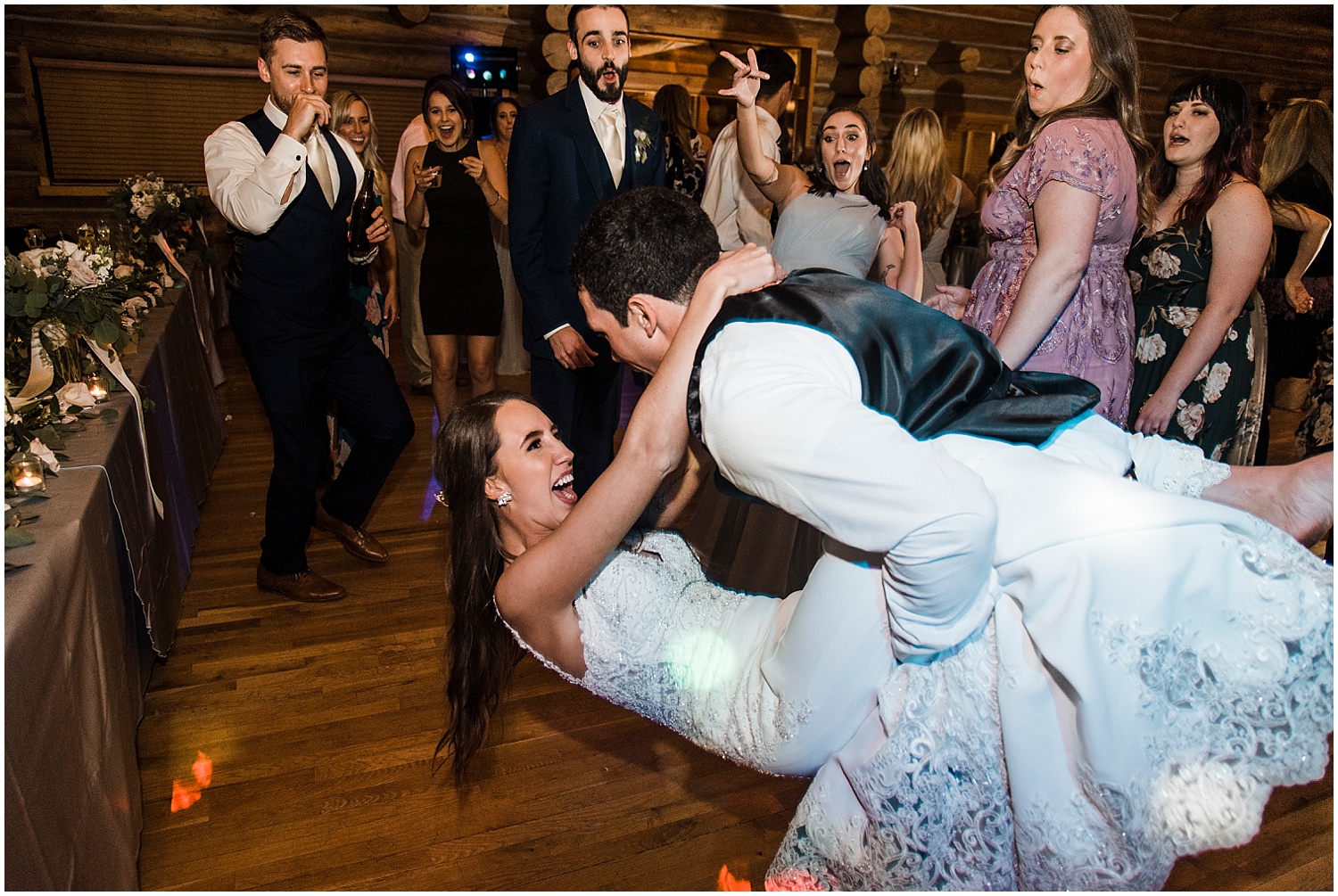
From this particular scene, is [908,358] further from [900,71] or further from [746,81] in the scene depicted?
[900,71]

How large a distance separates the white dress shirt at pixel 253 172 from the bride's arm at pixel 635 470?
63.9 inches

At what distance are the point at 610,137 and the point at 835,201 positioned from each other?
0.79 metres

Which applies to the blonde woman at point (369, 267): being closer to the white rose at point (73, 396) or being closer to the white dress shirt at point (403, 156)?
the white dress shirt at point (403, 156)

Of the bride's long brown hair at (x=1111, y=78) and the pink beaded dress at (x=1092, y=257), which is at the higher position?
the bride's long brown hair at (x=1111, y=78)

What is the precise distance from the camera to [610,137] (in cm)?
267

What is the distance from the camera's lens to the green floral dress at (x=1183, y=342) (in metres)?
2.40

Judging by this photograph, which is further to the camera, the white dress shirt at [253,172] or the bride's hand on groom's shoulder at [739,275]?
the white dress shirt at [253,172]

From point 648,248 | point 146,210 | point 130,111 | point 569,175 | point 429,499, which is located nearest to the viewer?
point 648,248

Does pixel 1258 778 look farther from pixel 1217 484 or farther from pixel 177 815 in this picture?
pixel 177 815

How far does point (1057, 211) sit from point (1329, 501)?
806mm

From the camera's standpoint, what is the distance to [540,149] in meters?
2.57

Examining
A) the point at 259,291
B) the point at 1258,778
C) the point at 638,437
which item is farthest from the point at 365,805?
the point at 1258,778

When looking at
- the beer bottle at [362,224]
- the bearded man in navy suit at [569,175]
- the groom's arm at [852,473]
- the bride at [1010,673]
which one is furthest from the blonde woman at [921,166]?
the groom's arm at [852,473]

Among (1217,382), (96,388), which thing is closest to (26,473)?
(96,388)
